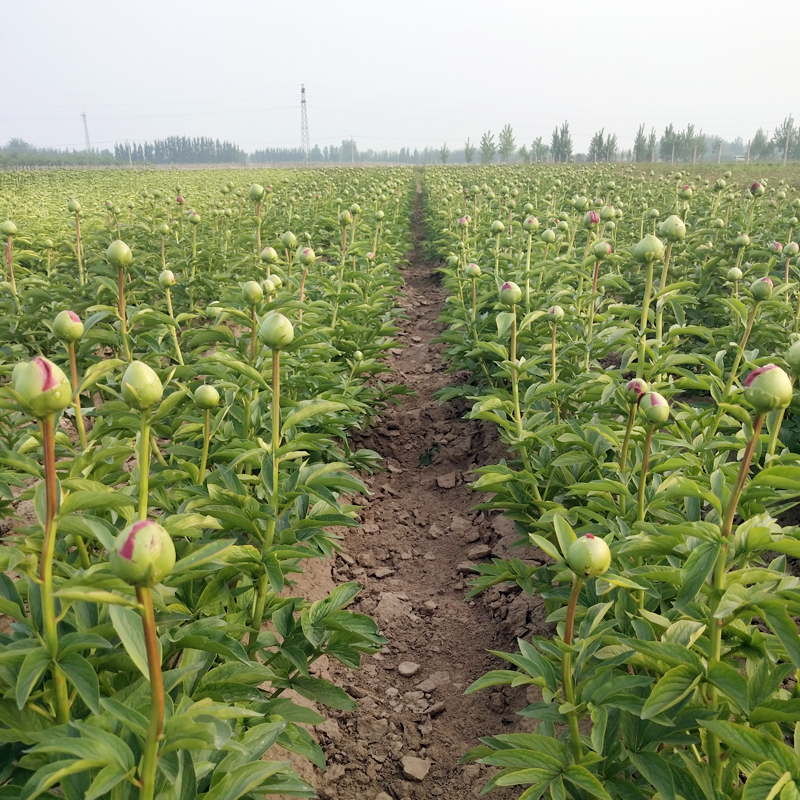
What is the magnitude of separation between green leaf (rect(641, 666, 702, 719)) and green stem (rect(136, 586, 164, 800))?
95 centimetres

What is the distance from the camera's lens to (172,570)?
104cm

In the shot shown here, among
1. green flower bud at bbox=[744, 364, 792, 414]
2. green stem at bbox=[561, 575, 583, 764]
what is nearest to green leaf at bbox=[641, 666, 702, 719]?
green stem at bbox=[561, 575, 583, 764]

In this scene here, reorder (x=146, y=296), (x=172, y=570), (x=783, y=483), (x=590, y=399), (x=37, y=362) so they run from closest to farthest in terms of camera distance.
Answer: (x=172, y=570)
(x=37, y=362)
(x=783, y=483)
(x=590, y=399)
(x=146, y=296)

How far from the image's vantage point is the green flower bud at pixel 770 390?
51.3 inches

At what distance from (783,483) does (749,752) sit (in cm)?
53

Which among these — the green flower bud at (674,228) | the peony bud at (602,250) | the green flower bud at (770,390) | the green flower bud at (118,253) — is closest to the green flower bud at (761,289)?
the green flower bud at (674,228)

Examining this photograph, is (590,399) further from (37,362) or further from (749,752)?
(37,362)

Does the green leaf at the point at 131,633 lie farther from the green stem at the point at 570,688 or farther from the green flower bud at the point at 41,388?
the green stem at the point at 570,688

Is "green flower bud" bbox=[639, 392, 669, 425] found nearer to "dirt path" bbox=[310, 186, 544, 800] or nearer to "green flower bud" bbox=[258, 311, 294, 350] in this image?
"green flower bud" bbox=[258, 311, 294, 350]

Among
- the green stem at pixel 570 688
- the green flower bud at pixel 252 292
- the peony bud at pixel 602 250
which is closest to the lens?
the green stem at pixel 570 688

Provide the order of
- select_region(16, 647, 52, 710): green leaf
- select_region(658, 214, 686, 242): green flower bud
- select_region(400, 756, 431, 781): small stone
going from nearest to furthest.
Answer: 1. select_region(16, 647, 52, 710): green leaf
2. select_region(400, 756, 431, 781): small stone
3. select_region(658, 214, 686, 242): green flower bud

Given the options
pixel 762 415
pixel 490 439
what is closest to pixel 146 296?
pixel 490 439

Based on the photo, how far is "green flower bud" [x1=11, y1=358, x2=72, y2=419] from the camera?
44.1 inches

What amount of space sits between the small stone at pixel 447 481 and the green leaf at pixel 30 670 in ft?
10.8
